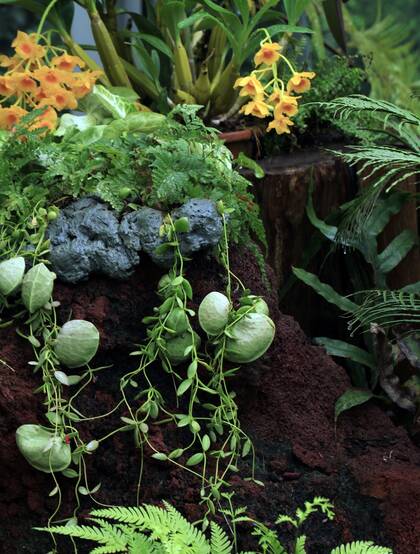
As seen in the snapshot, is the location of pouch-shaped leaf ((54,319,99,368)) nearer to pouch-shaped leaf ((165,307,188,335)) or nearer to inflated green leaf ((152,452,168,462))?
pouch-shaped leaf ((165,307,188,335))

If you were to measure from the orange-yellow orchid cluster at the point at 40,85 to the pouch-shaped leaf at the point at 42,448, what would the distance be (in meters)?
1.07

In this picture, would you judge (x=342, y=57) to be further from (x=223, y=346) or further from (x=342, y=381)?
(x=223, y=346)

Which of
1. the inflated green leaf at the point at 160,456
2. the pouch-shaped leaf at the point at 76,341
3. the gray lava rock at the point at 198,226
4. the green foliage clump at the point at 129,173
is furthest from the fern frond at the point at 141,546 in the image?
the green foliage clump at the point at 129,173

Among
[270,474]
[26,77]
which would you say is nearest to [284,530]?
[270,474]

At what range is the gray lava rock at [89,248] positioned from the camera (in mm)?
2496

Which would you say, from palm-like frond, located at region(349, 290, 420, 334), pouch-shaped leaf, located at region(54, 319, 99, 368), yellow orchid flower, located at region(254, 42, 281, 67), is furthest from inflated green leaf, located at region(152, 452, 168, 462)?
yellow orchid flower, located at region(254, 42, 281, 67)

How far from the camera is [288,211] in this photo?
11.2ft

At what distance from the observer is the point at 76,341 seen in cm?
241

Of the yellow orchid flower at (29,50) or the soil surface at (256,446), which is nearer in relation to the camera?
the soil surface at (256,446)

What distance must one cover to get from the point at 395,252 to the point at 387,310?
1.69ft

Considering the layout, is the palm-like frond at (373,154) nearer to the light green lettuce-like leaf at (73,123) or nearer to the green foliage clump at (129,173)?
the green foliage clump at (129,173)

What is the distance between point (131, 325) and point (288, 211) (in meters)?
1.09

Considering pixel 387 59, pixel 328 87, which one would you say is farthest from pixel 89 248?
pixel 387 59

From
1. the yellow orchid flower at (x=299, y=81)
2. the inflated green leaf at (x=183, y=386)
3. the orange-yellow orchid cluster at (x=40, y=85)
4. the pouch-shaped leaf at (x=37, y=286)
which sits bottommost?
the inflated green leaf at (x=183, y=386)
